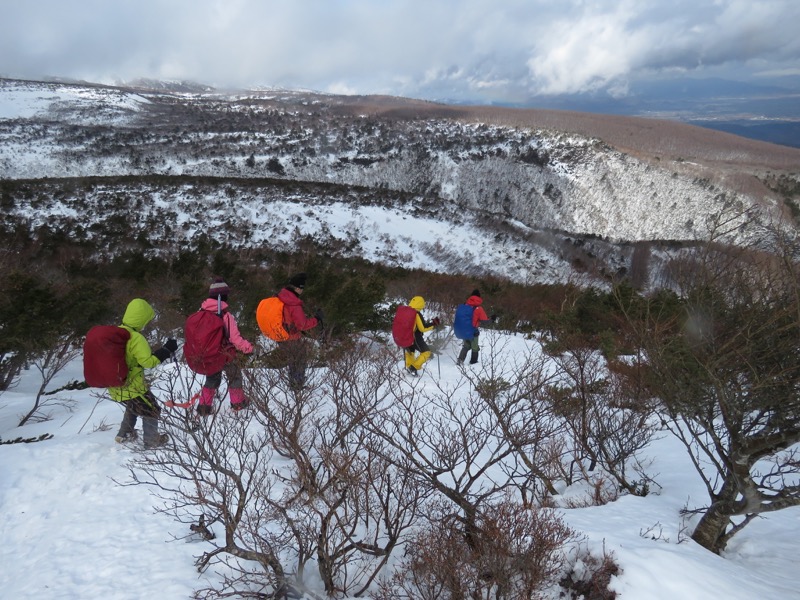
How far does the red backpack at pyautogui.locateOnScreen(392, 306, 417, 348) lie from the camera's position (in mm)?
6496

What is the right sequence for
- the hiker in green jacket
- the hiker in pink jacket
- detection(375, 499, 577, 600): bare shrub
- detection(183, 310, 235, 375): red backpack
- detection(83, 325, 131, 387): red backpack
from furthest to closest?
the hiker in pink jacket, detection(183, 310, 235, 375): red backpack, the hiker in green jacket, detection(83, 325, 131, 387): red backpack, detection(375, 499, 577, 600): bare shrub

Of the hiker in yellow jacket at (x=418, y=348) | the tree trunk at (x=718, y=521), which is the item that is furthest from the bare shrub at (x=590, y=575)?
the hiker in yellow jacket at (x=418, y=348)

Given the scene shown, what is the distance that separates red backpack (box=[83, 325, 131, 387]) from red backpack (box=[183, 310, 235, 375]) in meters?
0.56

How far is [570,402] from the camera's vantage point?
5562mm

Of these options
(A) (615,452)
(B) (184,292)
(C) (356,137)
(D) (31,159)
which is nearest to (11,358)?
(B) (184,292)

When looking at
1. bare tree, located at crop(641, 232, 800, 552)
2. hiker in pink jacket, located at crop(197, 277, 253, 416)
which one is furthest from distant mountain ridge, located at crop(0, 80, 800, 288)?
bare tree, located at crop(641, 232, 800, 552)

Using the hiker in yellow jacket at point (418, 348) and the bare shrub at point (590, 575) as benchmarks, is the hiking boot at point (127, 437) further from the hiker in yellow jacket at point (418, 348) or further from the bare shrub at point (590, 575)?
the bare shrub at point (590, 575)

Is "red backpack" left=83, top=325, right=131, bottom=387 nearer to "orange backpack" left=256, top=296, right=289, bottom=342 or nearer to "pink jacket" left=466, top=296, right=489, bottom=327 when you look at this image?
"orange backpack" left=256, top=296, right=289, bottom=342

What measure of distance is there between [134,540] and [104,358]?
144 cm

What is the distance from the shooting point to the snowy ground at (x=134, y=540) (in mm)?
2871

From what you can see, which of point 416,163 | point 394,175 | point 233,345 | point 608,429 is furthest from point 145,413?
point 416,163

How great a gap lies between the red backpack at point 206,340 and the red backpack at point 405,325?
2.64 metres

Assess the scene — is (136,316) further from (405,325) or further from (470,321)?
(470,321)

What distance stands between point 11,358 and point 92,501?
10.4 ft
